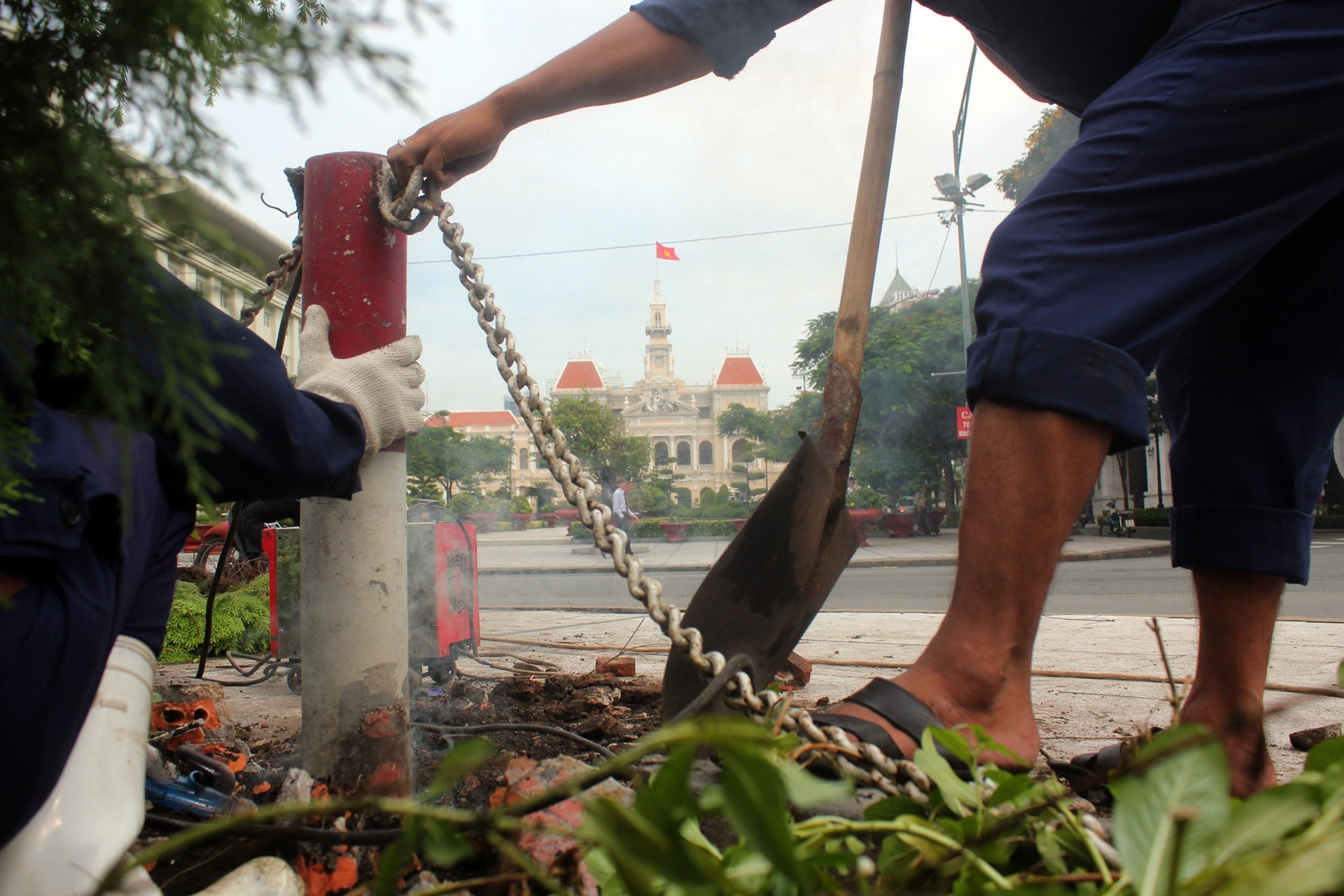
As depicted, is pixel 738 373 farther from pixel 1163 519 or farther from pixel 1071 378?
pixel 1071 378

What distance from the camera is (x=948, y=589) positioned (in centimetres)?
856

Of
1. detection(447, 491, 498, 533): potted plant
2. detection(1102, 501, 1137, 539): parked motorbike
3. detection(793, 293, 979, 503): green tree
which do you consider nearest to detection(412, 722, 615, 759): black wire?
detection(1102, 501, 1137, 539): parked motorbike

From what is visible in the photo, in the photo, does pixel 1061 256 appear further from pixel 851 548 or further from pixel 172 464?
pixel 172 464

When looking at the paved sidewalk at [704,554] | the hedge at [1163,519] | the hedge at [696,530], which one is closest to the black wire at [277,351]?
the paved sidewalk at [704,554]

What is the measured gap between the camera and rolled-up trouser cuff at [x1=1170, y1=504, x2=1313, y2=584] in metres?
1.28

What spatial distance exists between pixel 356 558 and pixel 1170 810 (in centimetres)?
128

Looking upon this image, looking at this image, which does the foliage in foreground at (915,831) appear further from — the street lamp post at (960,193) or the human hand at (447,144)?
the street lamp post at (960,193)

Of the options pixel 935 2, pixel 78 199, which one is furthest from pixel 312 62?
pixel 935 2

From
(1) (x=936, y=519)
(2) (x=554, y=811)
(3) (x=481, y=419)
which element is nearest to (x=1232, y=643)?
(2) (x=554, y=811)

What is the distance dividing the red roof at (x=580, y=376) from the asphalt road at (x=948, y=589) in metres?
69.8

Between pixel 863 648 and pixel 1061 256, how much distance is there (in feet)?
7.87

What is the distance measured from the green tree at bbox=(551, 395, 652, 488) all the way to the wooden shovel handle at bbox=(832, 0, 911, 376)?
42.4 meters

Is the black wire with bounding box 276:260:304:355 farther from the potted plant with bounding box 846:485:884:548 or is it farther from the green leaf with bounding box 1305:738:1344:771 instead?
the potted plant with bounding box 846:485:884:548

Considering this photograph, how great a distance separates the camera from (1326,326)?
51.9 inches
